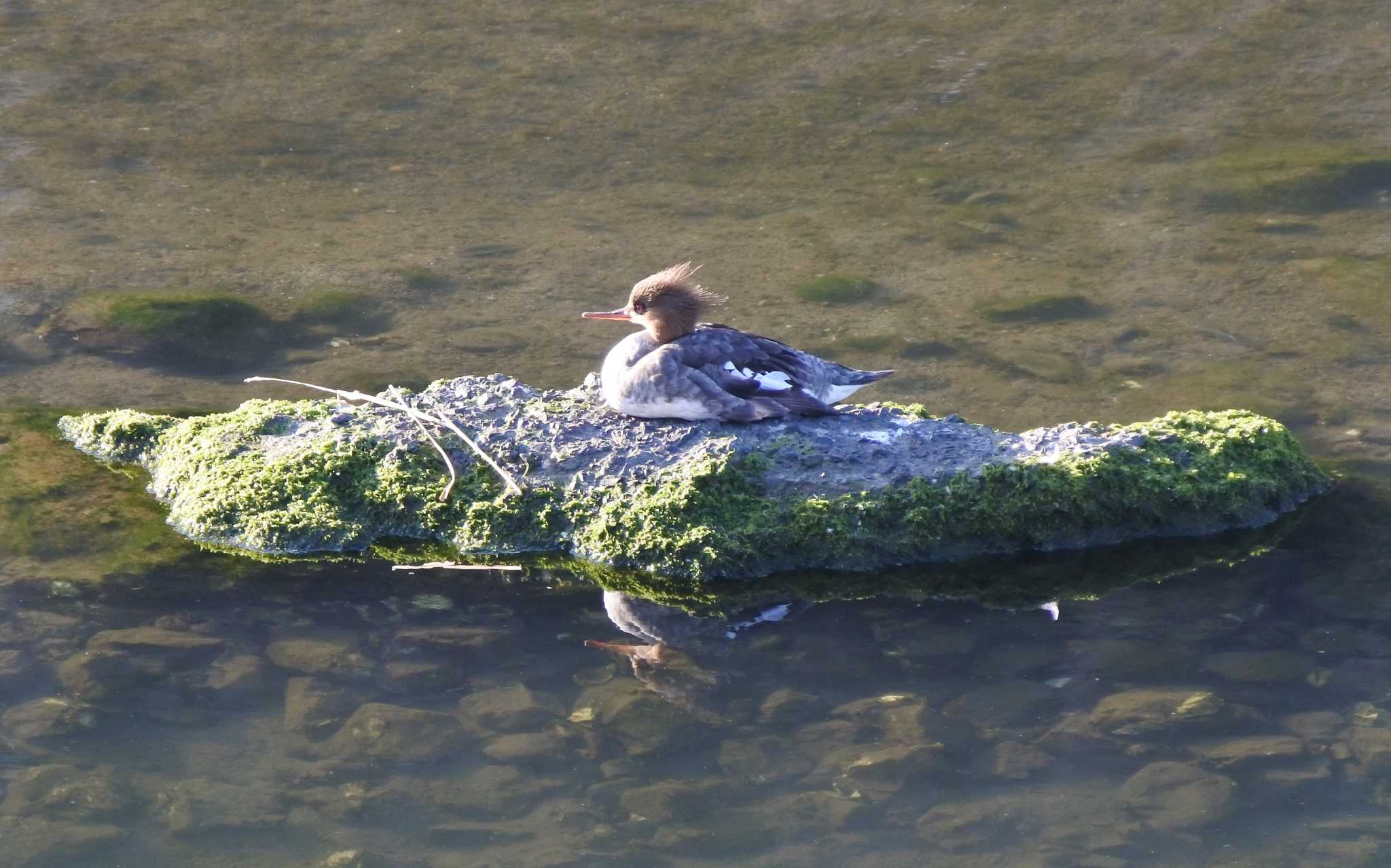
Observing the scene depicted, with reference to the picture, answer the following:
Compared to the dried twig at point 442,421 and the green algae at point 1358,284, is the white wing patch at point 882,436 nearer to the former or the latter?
the dried twig at point 442,421

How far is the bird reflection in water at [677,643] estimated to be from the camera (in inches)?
193

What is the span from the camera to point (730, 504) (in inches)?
219

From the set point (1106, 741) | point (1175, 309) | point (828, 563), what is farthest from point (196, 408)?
point (1175, 309)

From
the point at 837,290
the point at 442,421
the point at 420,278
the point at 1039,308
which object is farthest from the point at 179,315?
the point at 1039,308

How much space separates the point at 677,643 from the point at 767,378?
1.15m

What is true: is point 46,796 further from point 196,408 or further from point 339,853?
point 196,408

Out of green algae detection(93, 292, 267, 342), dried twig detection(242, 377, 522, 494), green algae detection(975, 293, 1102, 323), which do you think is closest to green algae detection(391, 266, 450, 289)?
green algae detection(93, 292, 267, 342)

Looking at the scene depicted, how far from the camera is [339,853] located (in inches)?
165

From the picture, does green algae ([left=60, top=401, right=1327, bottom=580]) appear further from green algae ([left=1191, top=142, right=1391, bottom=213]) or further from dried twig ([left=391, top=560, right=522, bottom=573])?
green algae ([left=1191, top=142, right=1391, bottom=213])

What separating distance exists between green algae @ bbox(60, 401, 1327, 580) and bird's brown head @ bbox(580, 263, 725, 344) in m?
0.59

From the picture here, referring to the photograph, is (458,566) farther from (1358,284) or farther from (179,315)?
(1358,284)

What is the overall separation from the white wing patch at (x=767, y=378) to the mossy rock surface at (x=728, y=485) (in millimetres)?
160

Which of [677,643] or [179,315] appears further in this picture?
[179,315]

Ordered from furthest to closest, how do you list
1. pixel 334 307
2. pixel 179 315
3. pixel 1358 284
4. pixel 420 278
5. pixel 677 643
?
1. pixel 420 278
2. pixel 334 307
3. pixel 1358 284
4. pixel 179 315
5. pixel 677 643
